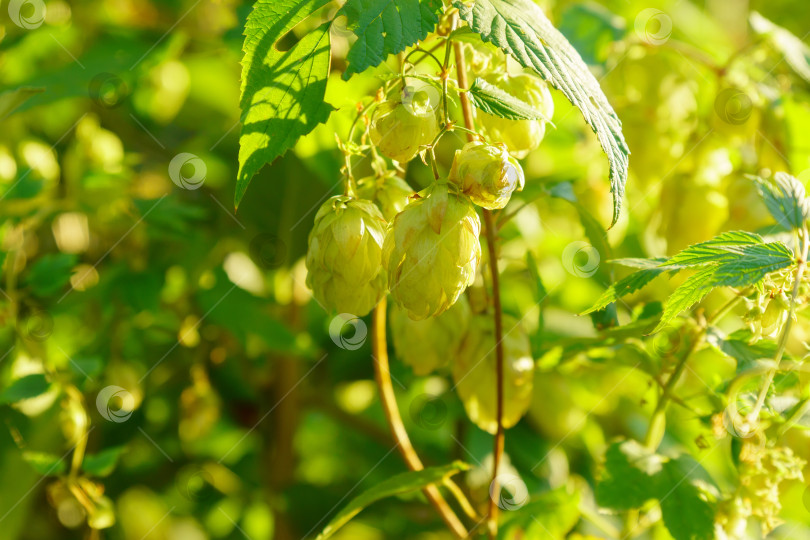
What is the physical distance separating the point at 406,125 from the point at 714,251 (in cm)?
22

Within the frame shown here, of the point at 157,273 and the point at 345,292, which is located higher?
the point at 345,292

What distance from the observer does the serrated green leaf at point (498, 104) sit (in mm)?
440

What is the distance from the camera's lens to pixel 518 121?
1.71ft

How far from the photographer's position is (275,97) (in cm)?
45

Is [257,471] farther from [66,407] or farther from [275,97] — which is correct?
[275,97]

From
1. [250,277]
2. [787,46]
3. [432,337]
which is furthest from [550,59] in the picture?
[250,277]

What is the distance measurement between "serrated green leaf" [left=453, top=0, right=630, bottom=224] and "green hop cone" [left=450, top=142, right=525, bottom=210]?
2.1 inches

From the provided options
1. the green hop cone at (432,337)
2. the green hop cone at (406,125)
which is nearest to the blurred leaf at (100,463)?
the green hop cone at (432,337)

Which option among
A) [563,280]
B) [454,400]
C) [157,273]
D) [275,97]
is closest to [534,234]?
[563,280]

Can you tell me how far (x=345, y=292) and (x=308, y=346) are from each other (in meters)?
0.42

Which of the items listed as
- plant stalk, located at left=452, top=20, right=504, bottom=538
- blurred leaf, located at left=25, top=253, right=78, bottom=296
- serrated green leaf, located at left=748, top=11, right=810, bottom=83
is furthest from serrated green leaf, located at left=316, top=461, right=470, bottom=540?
serrated green leaf, located at left=748, top=11, right=810, bottom=83

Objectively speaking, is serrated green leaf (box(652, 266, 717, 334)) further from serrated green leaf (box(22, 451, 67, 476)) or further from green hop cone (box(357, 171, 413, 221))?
serrated green leaf (box(22, 451, 67, 476))

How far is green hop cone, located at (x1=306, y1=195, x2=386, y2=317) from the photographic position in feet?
1.58

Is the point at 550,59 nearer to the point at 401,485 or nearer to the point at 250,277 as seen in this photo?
the point at 401,485
